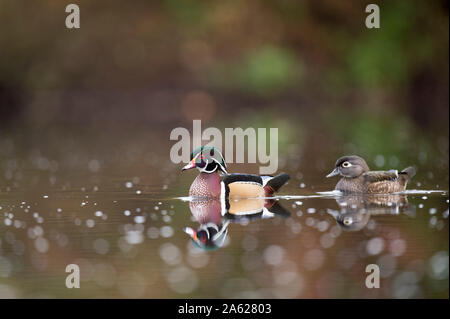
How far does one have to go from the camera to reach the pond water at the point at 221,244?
7023 millimetres

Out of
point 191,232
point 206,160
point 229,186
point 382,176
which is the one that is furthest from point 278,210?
point 382,176

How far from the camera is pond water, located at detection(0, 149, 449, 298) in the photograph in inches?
277

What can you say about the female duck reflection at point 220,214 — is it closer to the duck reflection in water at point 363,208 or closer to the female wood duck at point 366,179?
the duck reflection in water at point 363,208

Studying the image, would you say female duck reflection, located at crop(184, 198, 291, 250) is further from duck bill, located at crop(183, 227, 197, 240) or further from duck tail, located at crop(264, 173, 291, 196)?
duck tail, located at crop(264, 173, 291, 196)

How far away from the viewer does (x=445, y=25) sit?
116 feet

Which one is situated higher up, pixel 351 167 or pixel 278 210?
pixel 351 167

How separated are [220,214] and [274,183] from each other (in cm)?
144

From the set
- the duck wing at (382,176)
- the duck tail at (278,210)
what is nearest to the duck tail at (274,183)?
the duck tail at (278,210)

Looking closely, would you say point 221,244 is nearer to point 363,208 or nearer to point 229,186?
point 363,208

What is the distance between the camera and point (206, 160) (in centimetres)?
1110

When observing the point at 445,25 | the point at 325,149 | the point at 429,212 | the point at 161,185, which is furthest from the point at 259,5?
the point at 429,212

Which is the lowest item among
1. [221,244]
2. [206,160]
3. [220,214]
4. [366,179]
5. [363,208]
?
[221,244]

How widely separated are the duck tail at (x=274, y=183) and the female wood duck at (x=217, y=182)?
0.02 metres

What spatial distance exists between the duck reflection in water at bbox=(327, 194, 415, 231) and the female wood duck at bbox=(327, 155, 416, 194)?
12cm
